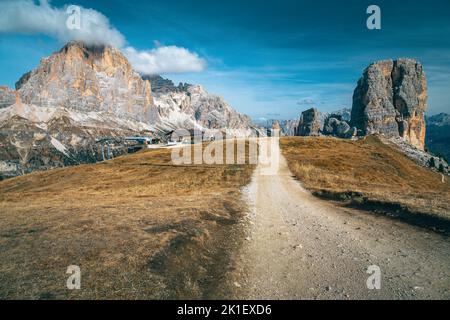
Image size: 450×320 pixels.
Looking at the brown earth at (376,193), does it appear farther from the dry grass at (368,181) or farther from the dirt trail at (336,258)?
the dirt trail at (336,258)

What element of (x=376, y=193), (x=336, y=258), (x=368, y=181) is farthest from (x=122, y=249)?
(x=368, y=181)

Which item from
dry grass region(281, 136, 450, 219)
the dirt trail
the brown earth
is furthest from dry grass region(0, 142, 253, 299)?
dry grass region(281, 136, 450, 219)

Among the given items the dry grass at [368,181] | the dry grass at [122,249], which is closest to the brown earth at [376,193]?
the dry grass at [368,181]

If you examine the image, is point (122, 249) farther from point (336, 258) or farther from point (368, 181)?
point (368, 181)

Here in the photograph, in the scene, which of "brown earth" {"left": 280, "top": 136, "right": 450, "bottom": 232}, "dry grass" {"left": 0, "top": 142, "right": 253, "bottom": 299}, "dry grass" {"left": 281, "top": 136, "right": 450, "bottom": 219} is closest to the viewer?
"dry grass" {"left": 0, "top": 142, "right": 253, "bottom": 299}

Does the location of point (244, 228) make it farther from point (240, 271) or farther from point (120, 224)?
point (120, 224)

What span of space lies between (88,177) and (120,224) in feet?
141

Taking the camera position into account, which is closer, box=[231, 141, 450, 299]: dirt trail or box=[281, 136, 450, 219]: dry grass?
box=[231, 141, 450, 299]: dirt trail

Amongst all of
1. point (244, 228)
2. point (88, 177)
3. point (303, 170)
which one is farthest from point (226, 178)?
point (88, 177)

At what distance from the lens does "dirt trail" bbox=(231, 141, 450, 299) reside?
34.3ft

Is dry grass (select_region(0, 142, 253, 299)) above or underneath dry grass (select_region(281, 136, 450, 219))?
underneath

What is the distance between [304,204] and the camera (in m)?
25.5

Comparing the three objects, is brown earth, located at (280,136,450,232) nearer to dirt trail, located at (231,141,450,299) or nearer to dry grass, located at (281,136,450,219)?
dry grass, located at (281,136,450,219)

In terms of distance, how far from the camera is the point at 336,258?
13.3 metres
